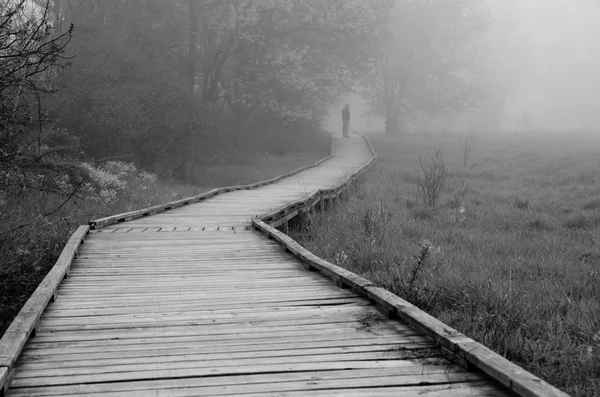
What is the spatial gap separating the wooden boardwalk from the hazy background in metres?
57.7

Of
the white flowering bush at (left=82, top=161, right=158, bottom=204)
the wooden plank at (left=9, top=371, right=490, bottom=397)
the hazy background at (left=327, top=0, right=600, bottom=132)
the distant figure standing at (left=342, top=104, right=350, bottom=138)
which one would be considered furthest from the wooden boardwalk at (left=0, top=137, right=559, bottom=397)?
the hazy background at (left=327, top=0, right=600, bottom=132)

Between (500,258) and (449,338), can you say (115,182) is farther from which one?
(449,338)

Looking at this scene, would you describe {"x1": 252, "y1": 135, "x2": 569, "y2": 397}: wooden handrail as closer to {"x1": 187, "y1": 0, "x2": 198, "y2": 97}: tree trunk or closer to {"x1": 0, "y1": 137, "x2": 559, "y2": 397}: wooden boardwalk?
{"x1": 0, "y1": 137, "x2": 559, "y2": 397}: wooden boardwalk

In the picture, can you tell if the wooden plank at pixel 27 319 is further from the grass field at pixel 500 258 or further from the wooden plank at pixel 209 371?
the grass field at pixel 500 258

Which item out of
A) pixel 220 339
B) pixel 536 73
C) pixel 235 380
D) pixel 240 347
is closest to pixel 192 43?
pixel 220 339

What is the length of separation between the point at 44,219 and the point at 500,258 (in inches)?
260

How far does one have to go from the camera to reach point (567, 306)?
203 inches

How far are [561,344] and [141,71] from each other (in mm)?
16355

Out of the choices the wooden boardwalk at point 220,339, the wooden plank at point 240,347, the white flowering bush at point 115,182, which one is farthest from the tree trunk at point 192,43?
the wooden plank at point 240,347

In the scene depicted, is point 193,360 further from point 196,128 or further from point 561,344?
point 196,128

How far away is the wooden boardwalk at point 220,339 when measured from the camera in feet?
9.91

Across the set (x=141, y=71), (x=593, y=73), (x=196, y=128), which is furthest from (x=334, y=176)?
(x=593, y=73)

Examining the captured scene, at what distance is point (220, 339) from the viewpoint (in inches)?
149

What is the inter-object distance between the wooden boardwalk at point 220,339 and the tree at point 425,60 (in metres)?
34.1
